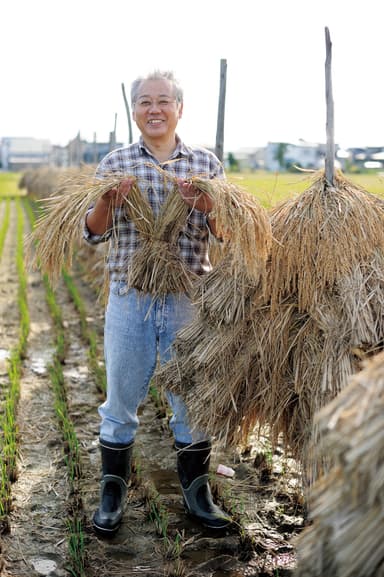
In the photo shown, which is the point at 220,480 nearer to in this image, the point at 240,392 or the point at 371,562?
the point at 240,392

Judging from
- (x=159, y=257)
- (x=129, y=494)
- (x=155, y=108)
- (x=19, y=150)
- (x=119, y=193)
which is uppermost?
(x=155, y=108)

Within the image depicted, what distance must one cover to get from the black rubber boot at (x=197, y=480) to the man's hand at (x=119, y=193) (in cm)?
106

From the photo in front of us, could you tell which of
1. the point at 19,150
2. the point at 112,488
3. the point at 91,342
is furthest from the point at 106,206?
the point at 19,150

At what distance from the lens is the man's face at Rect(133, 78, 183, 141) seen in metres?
2.78

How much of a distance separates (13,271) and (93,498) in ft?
23.5

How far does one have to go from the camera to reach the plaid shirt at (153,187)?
2822mm

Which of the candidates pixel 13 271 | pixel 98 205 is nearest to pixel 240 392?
pixel 98 205

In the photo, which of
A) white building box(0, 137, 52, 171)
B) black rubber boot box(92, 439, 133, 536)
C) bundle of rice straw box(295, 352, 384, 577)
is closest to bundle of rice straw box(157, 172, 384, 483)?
black rubber boot box(92, 439, 133, 536)

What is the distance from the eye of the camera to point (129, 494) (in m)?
3.31

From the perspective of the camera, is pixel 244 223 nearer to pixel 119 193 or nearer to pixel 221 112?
pixel 119 193

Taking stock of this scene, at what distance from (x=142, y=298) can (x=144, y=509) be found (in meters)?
1.00

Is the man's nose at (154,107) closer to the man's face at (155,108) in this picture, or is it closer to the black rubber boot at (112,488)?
the man's face at (155,108)

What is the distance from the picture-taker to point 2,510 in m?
3.01

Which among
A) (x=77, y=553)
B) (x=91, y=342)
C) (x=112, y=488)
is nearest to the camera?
(x=77, y=553)
